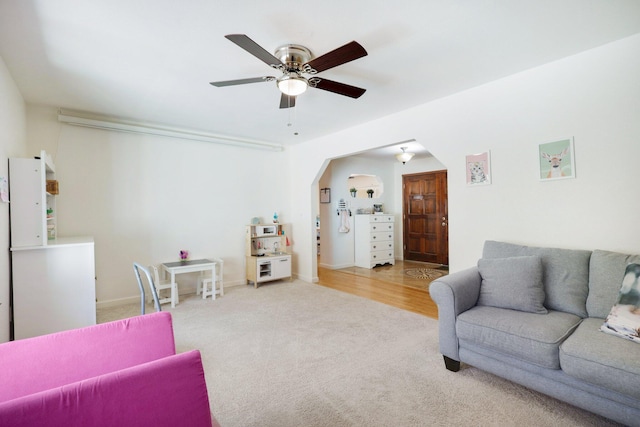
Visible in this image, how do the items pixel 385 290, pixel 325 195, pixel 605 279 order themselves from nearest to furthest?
pixel 605 279, pixel 385 290, pixel 325 195

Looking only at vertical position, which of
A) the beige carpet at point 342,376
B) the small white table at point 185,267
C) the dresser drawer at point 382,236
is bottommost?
the beige carpet at point 342,376

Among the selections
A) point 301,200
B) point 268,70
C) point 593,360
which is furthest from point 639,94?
point 301,200

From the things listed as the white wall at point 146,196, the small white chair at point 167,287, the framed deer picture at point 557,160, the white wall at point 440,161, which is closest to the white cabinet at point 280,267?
the white wall at point 440,161

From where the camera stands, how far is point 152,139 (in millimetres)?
4273

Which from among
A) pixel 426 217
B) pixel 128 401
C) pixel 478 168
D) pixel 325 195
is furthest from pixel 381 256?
pixel 128 401

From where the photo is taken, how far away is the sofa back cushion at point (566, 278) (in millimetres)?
2156

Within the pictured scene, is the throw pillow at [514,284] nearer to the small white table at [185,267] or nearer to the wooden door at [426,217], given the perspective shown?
the small white table at [185,267]

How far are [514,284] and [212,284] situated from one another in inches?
143

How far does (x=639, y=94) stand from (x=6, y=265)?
5.22 m

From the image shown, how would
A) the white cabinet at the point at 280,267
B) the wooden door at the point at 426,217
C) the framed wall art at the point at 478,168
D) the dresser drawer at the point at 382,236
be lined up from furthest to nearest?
the wooden door at the point at 426,217 → the dresser drawer at the point at 382,236 → the white cabinet at the point at 280,267 → the framed wall art at the point at 478,168

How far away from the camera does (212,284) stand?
13.9 ft

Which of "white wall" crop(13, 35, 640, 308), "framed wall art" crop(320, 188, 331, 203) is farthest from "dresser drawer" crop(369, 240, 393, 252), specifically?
"white wall" crop(13, 35, 640, 308)

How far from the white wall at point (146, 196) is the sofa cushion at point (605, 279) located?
14.5ft

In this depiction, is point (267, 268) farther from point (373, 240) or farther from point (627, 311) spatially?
point (627, 311)
